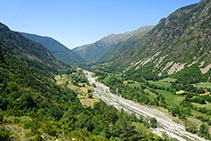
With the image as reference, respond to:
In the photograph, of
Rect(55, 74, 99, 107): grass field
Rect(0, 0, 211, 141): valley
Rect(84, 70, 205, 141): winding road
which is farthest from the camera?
Rect(55, 74, 99, 107): grass field

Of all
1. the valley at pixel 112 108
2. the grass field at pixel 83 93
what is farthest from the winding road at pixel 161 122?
the grass field at pixel 83 93

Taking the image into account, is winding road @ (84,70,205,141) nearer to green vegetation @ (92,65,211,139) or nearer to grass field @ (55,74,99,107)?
green vegetation @ (92,65,211,139)

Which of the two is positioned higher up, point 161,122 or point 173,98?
point 173,98

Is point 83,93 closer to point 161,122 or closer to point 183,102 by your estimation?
point 161,122

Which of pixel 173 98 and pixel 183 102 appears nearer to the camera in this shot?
pixel 183 102

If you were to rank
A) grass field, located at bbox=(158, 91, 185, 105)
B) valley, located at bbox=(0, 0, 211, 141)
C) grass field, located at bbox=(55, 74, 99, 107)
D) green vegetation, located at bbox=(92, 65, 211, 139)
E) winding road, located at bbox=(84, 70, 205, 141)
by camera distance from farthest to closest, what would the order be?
grass field, located at bbox=(158, 91, 185, 105) < grass field, located at bbox=(55, 74, 99, 107) < green vegetation, located at bbox=(92, 65, 211, 139) < winding road, located at bbox=(84, 70, 205, 141) < valley, located at bbox=(0, 0, 211, 141)

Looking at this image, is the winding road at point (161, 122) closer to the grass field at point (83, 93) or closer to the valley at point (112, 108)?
the valley at point (112, 108)

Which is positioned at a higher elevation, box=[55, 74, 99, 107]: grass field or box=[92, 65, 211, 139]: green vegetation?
box=[92, 65, 211, 139]: green vegetation

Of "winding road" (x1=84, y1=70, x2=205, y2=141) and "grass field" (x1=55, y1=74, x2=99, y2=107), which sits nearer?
"winding road" (x1=84, y1=70, x2=205, y2=141)

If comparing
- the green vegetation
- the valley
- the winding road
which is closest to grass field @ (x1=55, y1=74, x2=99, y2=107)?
the valley

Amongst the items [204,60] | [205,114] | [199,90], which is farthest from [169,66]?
[205,114]

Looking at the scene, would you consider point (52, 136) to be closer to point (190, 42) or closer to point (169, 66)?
point (169, 66)

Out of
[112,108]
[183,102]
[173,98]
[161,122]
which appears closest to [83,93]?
[112,108]
